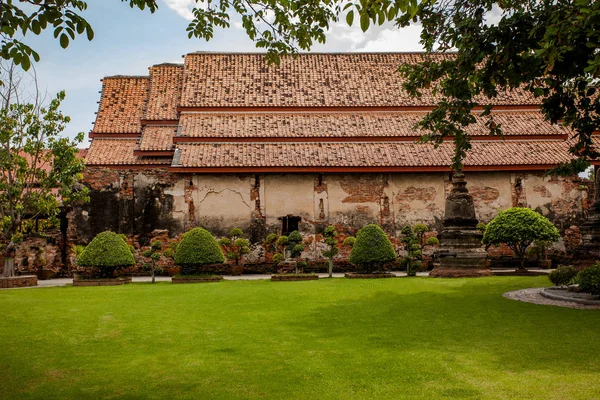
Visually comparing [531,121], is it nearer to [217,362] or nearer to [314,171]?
[314,171]

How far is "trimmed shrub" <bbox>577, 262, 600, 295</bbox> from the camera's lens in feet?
28.4

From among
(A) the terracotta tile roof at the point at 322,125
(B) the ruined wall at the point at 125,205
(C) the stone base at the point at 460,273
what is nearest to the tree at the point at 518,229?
(C) the stone base at the point at 460,273

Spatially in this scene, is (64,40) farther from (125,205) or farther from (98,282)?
(125,205)

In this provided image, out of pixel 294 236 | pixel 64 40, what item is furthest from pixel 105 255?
pixel 64 40

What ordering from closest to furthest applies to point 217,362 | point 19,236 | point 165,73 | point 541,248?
point 217,362
point 19,236
point 541,248
point 165,73

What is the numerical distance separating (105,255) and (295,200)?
7.08m

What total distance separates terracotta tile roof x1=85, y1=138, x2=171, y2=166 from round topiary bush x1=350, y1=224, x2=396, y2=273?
29.2ft

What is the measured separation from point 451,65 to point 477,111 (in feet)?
47.5

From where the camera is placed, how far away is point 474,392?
13.9 feet

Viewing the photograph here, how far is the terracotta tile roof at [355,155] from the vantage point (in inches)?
756

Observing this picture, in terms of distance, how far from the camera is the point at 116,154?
2147cm

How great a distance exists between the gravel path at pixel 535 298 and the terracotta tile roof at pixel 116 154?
13929mm

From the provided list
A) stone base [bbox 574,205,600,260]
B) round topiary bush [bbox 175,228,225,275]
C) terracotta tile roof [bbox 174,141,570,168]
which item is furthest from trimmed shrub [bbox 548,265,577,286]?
terracotta tile roof [bbox 174,141,570,168]

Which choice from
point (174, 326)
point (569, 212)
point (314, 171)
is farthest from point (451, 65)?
point (569, 212)
